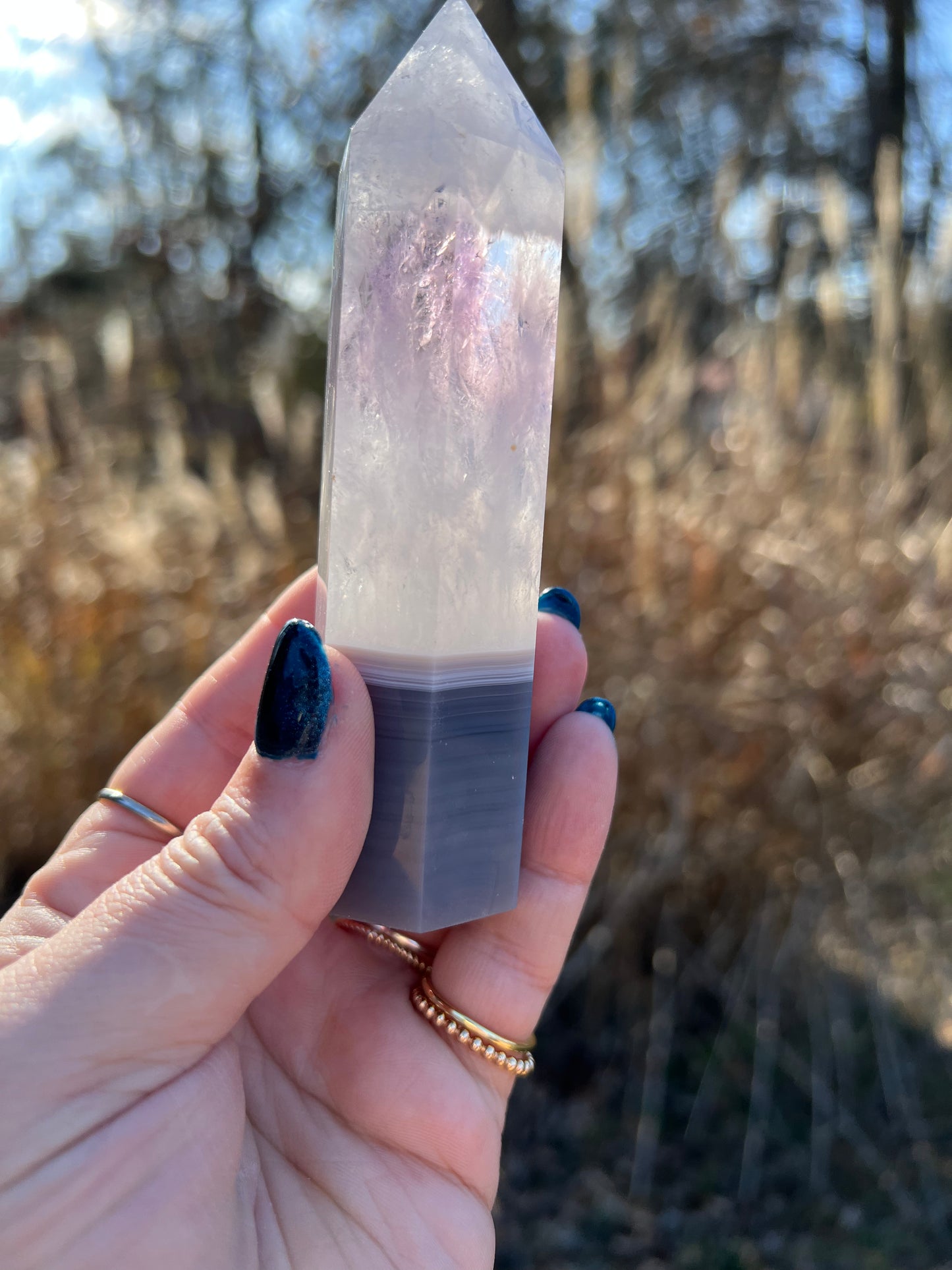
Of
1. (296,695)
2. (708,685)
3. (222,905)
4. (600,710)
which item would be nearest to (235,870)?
(222,905)

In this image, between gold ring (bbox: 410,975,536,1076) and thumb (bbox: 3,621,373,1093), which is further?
gold ring (bbox: 410,975,536,1076)

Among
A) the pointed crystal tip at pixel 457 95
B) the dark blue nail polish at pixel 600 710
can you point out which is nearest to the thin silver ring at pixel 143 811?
the dark blue nail polish at pixel 600 710

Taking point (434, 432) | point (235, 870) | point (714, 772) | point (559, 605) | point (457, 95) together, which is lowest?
point (714, 772)

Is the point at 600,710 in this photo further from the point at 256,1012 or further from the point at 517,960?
the point at 256,1012

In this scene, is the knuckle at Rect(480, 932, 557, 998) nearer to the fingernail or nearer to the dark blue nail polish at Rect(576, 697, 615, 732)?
the dark blue nail polish at Rect(576, 697, 615, 732)

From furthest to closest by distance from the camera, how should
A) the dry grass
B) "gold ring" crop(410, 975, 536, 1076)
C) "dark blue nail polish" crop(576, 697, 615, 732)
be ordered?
the dry grass
"dark blue nail polish" crop(576, 697, 615, 732)
"gold ring" crop(410, 975, 536, 1076)

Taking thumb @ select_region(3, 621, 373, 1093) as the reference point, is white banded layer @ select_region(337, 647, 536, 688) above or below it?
above

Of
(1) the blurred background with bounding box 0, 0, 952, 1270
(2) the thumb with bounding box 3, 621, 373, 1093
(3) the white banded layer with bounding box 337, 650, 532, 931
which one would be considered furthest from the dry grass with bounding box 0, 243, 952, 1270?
(2) the thumb with bounding box 3, 621, 373, 1093

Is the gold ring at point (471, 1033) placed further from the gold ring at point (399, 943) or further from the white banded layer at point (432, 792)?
the white banded layer at point (432, 792)
